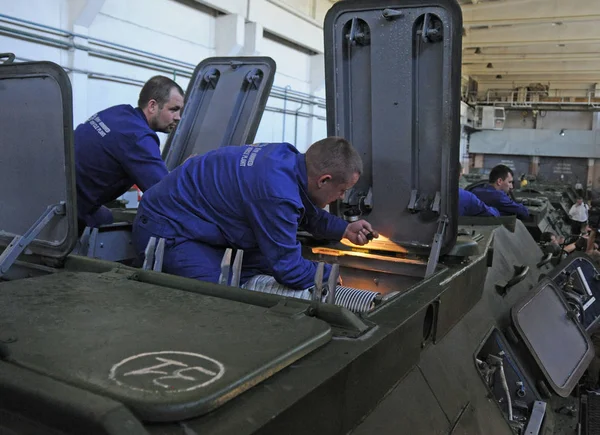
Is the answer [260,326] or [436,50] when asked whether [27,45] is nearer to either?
[436,50]

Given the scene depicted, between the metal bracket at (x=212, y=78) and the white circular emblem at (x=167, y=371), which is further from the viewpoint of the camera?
the metal bracket at (x=212, y=78)

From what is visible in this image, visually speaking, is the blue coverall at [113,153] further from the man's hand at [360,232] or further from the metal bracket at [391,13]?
the metal bracket at [391,13]

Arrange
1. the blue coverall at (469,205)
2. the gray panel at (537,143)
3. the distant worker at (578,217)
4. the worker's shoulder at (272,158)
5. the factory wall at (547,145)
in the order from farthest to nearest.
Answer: the factory wall at (547,145)
the gray panel at (537,143)
the distant worker at (578,217)
the blue coverall at (469,205)
the worker's shoulder at (272,158)

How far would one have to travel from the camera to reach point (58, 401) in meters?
0.98

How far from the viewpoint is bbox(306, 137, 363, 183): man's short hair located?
257 cm

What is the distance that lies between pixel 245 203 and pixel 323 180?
38 centimetres

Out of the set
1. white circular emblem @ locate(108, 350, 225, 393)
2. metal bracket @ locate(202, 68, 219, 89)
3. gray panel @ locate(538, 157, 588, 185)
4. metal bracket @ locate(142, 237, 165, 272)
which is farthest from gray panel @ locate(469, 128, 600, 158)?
white circular emblem @ locate(108, 350, 225, 393)

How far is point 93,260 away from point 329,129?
1547 millimetres

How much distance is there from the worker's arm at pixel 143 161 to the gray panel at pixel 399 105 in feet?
3.10

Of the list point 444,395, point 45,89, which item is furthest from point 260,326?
point 45,89

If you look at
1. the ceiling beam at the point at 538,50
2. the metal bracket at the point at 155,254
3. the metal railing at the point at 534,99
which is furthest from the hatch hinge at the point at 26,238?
the metal railing at the point at 534,99

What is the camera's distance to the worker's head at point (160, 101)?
3244 millimetres

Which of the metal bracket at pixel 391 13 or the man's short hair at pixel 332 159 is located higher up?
the metal bracket at pixel 391 13

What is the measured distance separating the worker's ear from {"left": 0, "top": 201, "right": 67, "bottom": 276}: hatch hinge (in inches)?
41.6
